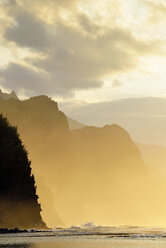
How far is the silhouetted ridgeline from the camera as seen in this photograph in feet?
431

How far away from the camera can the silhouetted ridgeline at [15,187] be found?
131 meters

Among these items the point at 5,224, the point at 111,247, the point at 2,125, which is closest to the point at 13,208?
the point at 5,224

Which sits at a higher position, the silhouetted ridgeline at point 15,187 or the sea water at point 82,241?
the silhouetted ridgeline at point 15,187

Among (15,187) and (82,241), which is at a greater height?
(15,187)

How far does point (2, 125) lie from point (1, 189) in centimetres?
1968

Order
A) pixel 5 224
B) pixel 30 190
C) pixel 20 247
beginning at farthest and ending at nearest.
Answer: pixel 30 190
pixel 5 224
pixel 20 247

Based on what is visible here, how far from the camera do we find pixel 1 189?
430ft

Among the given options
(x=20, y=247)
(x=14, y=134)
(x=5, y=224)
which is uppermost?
(x=14, y=134)

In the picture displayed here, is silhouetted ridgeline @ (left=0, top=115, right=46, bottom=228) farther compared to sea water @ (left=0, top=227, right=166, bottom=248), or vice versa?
silhouetted ridgeline @ (left=0, top=115, right=46, bottom=228)

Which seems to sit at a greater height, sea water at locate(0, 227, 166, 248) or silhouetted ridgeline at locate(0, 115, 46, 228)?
silhouetted ridgeline at locate(0, 115, 46, 228)

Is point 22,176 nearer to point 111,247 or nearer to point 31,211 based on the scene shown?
point 31,211

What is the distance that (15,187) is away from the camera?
442 feet

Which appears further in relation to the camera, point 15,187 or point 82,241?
point 15,187

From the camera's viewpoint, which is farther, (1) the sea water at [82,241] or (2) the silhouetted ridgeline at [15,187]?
(2) the silhouetted ridgeline at [15,187]
